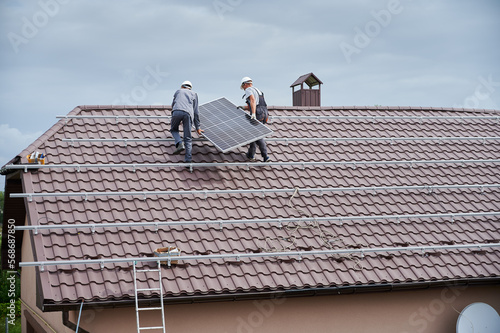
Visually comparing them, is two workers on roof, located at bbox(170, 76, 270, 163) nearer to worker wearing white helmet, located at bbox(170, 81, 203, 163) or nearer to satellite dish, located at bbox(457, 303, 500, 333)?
worker wearing white helmet, located at bbox(170, 81, 203, 163)

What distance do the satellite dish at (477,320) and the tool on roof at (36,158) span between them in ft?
25.1

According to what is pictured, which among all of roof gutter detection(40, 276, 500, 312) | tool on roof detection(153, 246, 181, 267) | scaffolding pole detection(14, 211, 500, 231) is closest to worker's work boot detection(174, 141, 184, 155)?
scaffolding pole detection(14, 211, 500, 231)

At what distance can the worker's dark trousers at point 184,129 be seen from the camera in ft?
37.2

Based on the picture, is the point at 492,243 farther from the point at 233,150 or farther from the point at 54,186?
the point at 54,186

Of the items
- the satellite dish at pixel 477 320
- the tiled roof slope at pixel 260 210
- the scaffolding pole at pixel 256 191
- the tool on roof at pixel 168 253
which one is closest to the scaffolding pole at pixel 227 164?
the tiled roof slope at pixel 260 210

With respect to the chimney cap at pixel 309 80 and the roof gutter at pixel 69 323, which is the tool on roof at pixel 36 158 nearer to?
the roof gutter at pixel 69 323

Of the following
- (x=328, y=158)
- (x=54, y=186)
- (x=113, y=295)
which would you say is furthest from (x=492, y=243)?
(x=54, y=186)

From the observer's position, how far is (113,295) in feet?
26.6

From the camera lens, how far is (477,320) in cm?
968

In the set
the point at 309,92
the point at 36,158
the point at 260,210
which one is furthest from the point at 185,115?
the point at 309,92

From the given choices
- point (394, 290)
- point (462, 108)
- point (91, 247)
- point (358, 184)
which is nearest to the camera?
point (91, 247)

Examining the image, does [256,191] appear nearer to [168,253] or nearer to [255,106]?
[255,106]

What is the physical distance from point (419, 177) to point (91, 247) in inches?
273

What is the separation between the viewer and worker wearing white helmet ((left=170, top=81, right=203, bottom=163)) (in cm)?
1136
